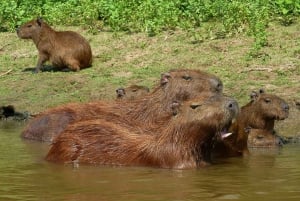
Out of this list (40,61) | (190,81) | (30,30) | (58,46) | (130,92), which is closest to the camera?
(190,81)

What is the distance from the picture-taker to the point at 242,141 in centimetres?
920

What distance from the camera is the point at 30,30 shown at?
15.9 m

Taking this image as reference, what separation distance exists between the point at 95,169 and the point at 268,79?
4720mm

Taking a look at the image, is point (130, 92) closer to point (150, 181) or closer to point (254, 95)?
point (254, 95)

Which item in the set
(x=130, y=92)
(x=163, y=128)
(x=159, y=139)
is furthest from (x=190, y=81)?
(x=130, y=92)

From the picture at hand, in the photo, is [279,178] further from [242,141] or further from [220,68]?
[220,68]

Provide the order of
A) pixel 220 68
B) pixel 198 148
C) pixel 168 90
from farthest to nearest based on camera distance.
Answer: pixel 220 68
pixel 168 90
pixel 198 148

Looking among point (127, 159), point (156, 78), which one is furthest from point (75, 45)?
point (127, 159)

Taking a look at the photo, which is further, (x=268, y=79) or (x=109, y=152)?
(x=268, y=79)

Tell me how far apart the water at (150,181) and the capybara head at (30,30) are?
22.7 ft

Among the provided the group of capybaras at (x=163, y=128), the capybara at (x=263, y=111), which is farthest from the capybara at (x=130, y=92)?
the capybara at (x=263, y=111)

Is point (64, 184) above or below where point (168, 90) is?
below

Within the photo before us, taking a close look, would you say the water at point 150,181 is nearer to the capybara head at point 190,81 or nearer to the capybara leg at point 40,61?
the capybara head at point 190,81

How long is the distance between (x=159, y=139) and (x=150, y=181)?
2.38ft
